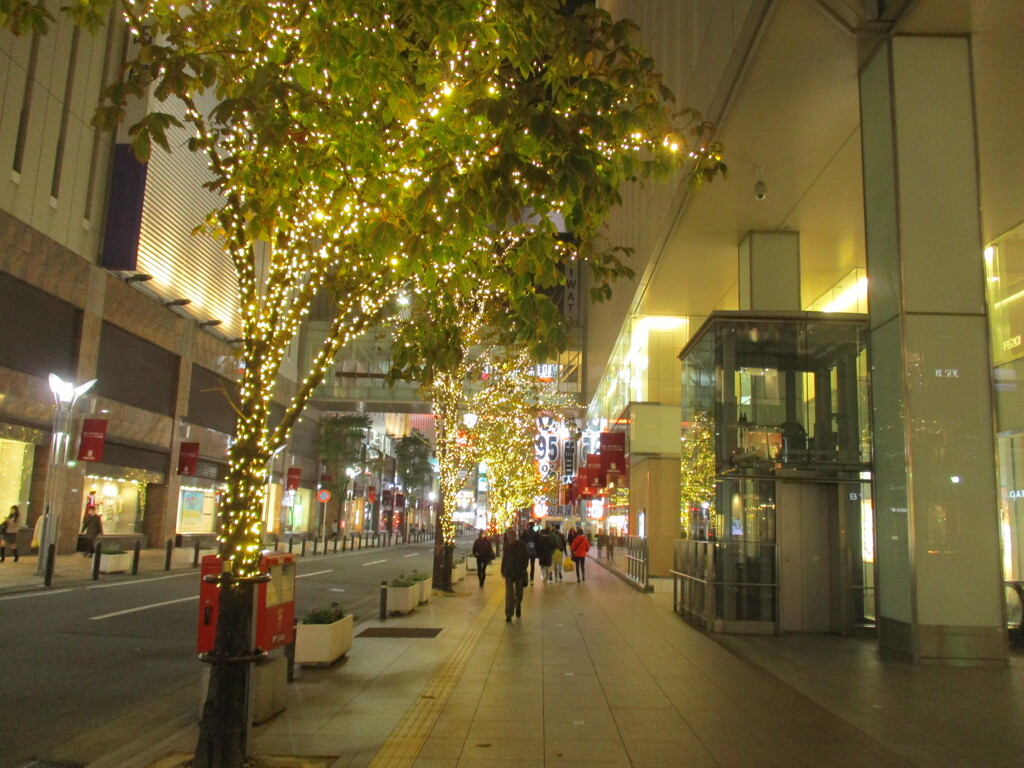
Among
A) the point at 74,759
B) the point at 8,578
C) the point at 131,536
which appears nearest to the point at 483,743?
the point at 74,759

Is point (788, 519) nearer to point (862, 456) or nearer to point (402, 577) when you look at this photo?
point (862, 456)

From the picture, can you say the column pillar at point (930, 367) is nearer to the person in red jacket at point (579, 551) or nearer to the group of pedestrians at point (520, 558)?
the group of pedestrians at point (520, 558)

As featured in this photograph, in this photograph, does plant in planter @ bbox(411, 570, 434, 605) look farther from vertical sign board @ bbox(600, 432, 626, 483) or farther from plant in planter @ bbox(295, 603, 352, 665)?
vertical sign board @ bbox(600, 432, 626, 483)

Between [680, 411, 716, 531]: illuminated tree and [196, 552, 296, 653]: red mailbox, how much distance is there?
9005 mm

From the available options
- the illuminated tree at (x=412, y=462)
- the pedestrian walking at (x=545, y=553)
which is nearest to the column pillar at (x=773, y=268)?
the pedestrian walking at (x=545, y=553)

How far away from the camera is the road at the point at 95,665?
7.36 meters

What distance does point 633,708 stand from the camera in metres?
8.13

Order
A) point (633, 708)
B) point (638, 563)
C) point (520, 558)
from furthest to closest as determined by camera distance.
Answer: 1. point (638, 563)
2. point (520, 558)
3. point (633, 708)

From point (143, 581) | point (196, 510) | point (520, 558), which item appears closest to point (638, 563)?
point (520, 558)

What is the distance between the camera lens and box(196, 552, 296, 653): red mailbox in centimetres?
789

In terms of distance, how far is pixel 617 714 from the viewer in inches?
309

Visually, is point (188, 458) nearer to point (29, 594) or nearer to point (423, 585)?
point (29, 594)

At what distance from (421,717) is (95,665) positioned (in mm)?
5238

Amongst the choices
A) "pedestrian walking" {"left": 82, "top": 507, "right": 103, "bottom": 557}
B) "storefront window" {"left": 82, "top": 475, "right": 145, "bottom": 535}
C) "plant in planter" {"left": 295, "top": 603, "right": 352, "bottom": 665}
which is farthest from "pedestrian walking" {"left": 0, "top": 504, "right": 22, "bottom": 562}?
"plant in planter" {"left": 295, "top": 603, "right": 352, "bottom": 665}
